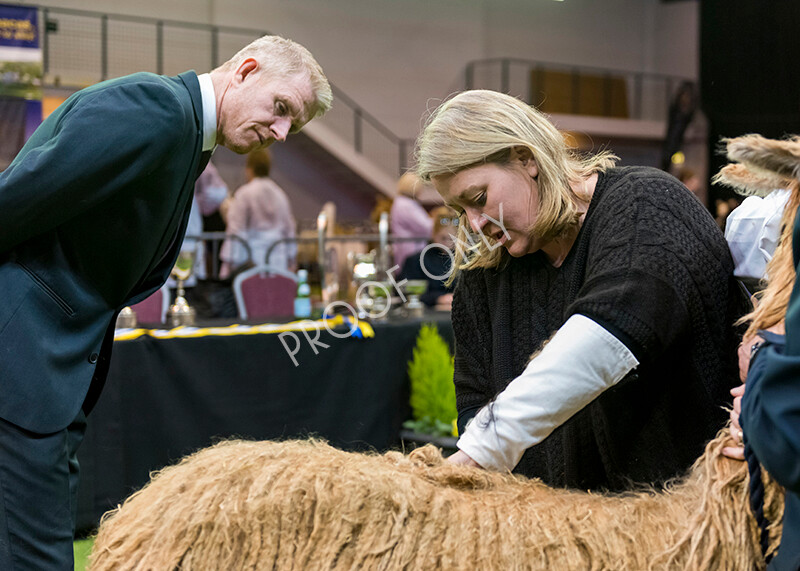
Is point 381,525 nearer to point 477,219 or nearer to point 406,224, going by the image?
point 477,219

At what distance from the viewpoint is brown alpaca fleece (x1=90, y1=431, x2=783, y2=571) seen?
931 millimetres

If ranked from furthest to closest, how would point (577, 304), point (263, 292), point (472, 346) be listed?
point (263, 292), point (472, 346), point (577, 304)

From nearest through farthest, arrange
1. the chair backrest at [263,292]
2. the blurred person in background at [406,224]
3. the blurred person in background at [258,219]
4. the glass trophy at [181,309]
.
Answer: the glass trophy at [181,309]
the chair backrest at [263,292]
the blurred person in background at [258,219]
the blurred person in background at [406,224]

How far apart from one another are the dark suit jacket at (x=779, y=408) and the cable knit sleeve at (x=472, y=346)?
0.79 metres

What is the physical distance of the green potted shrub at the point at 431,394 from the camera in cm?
386

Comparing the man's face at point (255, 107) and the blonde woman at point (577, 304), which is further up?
the man's face at point (255, 107)

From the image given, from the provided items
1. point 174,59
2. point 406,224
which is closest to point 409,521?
point 406,224

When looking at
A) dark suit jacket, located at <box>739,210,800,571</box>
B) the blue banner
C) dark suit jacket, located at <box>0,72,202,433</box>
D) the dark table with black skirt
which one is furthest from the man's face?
the blue banner

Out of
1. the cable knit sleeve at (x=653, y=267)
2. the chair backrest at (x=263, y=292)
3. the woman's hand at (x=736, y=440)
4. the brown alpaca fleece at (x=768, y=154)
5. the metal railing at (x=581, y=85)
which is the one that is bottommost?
the chair backrest at (x=263, y=292)

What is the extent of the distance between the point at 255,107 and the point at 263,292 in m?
3.43

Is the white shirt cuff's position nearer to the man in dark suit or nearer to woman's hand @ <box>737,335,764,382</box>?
woman's hand @ <box>737,335,764,382</box>

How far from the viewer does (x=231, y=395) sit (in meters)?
3.54

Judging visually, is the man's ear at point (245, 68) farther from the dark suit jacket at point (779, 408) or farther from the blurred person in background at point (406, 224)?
the blurred person in background at point (406, 224)

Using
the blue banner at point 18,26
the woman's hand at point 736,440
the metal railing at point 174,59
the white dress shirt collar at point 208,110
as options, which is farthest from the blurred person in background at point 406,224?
the woman's hand at point 736,440
